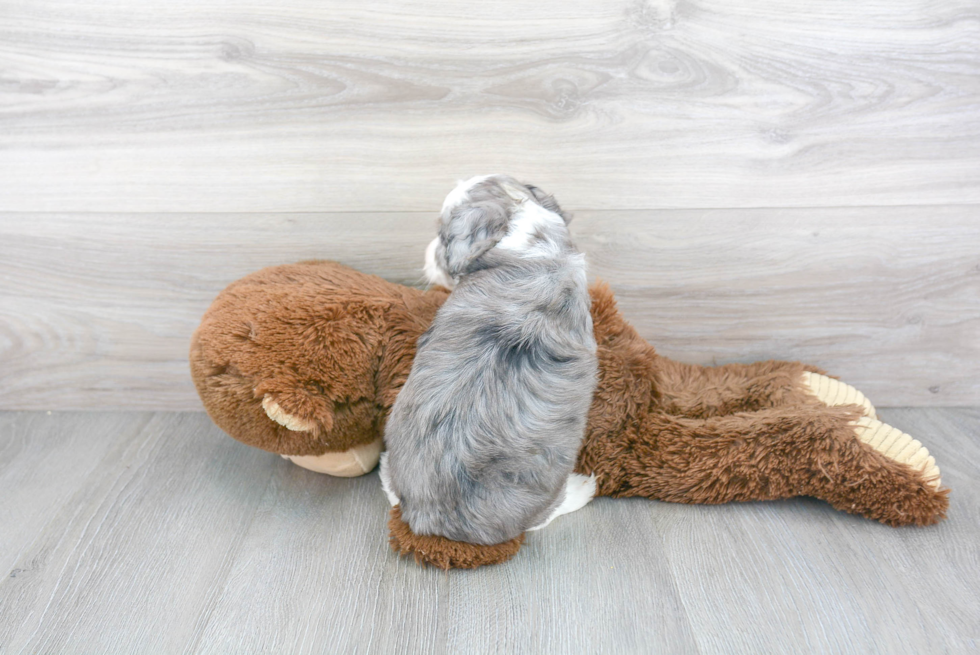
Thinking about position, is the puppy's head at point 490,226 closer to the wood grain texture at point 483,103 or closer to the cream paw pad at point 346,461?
the wood grain texture at point 483,103

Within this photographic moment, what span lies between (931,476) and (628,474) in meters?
0.69

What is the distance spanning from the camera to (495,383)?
129 cm

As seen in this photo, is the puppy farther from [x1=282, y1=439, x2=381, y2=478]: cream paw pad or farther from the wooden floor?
[x1=282, y1=439, x2=381, y2=478]: cream paw pad

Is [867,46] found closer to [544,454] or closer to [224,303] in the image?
[544,454]

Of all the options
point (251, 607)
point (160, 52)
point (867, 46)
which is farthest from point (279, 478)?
point (867, 46)

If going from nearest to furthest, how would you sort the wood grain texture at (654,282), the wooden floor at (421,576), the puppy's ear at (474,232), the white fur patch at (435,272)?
the wooden floor at (421,576) → the puppy's ear at (474,232) → the white fur patch at (435,272) → the wood grain texture at (654,282)

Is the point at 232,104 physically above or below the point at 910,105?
below

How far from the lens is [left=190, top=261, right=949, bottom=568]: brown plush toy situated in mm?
1475

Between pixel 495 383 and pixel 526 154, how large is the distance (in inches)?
28.1

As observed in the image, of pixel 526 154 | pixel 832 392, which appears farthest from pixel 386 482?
pixel 832 392

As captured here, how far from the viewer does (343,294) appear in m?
1.56

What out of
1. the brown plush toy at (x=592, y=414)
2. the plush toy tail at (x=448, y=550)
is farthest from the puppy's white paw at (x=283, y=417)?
the plush toy tail at (x=448, y=550)

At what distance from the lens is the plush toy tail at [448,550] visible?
1360mm

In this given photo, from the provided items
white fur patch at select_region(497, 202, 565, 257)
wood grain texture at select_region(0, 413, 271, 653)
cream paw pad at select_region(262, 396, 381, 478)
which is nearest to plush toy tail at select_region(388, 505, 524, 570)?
cream paw pad at select_region(262, 396, 381, 478)
